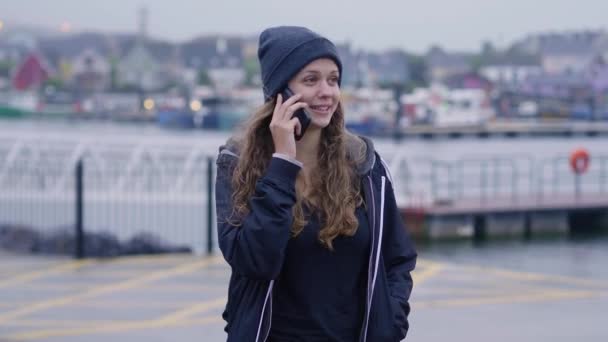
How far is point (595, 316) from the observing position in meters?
9.15

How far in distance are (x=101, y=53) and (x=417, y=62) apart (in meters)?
27.3

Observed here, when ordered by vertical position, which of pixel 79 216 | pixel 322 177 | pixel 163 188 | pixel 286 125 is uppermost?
pixel 286 125

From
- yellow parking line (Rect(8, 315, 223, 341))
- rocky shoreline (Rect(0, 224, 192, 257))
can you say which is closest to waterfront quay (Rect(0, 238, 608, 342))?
yellow parking line (Rect(8, 315, 223, 341))

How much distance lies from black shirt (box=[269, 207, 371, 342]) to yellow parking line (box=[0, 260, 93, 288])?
811 centimetres

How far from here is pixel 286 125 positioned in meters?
3.31

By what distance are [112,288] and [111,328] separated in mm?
2037

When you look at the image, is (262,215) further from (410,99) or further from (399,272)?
(410,99)

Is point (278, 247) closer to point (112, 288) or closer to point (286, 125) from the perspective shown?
point (286, 125)

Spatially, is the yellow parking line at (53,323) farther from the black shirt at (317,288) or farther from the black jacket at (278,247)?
the black shirt at (317,288)

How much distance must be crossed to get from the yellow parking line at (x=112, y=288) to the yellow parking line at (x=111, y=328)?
0.62 meters

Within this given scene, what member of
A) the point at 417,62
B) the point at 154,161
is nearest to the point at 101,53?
the point at 417,62

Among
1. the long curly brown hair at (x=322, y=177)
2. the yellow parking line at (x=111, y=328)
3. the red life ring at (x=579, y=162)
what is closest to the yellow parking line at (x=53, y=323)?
the yellow parking line at (x=111, y=328)

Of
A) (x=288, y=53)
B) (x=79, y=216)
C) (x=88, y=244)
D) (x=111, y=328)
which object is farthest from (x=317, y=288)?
(x=88, y=244)

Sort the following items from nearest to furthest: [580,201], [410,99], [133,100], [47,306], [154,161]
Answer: [47,306], [580,201], [154,161], [410,99], [133,100]
